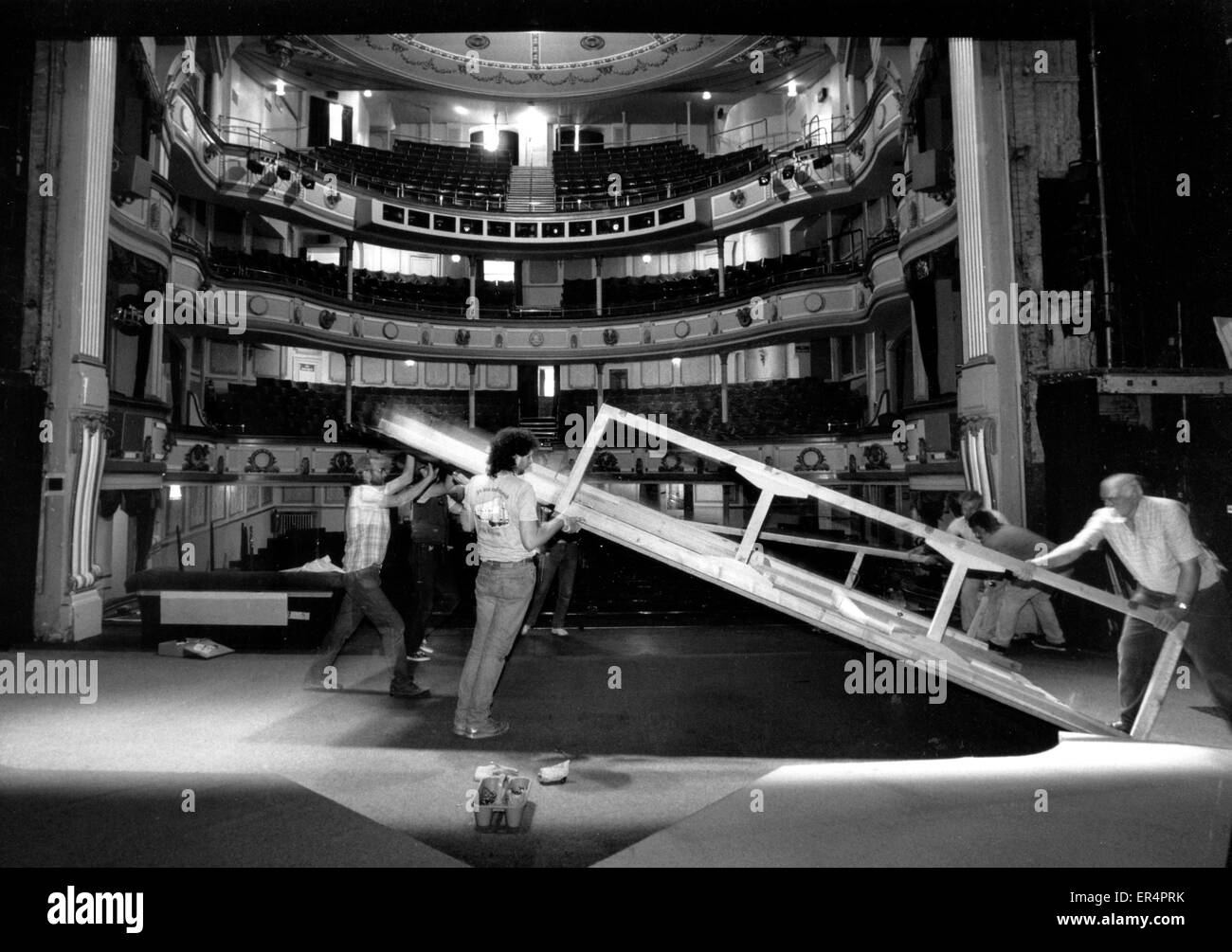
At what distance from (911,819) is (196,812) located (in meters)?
2.99

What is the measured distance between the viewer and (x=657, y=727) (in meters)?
3.60

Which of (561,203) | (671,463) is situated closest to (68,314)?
(671,463)

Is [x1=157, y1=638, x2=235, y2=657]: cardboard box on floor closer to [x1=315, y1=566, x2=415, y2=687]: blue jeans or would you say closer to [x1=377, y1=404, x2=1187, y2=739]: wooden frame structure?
[x1=315, y1=566, x2=415, y2=687]: blue jeans

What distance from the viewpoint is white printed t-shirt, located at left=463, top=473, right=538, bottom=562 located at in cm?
323

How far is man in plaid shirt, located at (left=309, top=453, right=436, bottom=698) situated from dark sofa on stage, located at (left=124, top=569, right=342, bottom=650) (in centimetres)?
130

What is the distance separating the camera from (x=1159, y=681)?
3.09 meters

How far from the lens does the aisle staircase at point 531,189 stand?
1574 cm

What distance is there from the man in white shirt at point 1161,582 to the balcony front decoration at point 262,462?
11.6 m

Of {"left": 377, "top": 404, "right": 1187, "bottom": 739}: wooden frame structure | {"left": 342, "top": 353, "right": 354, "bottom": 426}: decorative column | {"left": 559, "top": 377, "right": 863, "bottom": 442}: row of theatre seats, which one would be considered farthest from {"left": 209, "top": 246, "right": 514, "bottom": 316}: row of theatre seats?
{"left": 377, "top": 404, "right": 1187, "bottom": 739}: wooden frame structure

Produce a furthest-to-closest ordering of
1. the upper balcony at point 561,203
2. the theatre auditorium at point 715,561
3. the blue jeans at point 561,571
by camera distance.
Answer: the upper balcony at point 561,203 < the blue jeans at point 561,571 < the theatre auditorium at point 715,561

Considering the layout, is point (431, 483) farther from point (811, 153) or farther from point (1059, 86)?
point (811, 153)

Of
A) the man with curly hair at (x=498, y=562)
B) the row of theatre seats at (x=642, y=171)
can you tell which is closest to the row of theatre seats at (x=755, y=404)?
the row of theatre seats at (x=642, y=171)

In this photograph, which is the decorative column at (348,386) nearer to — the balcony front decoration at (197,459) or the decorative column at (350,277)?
the decorative column at (350,277)
